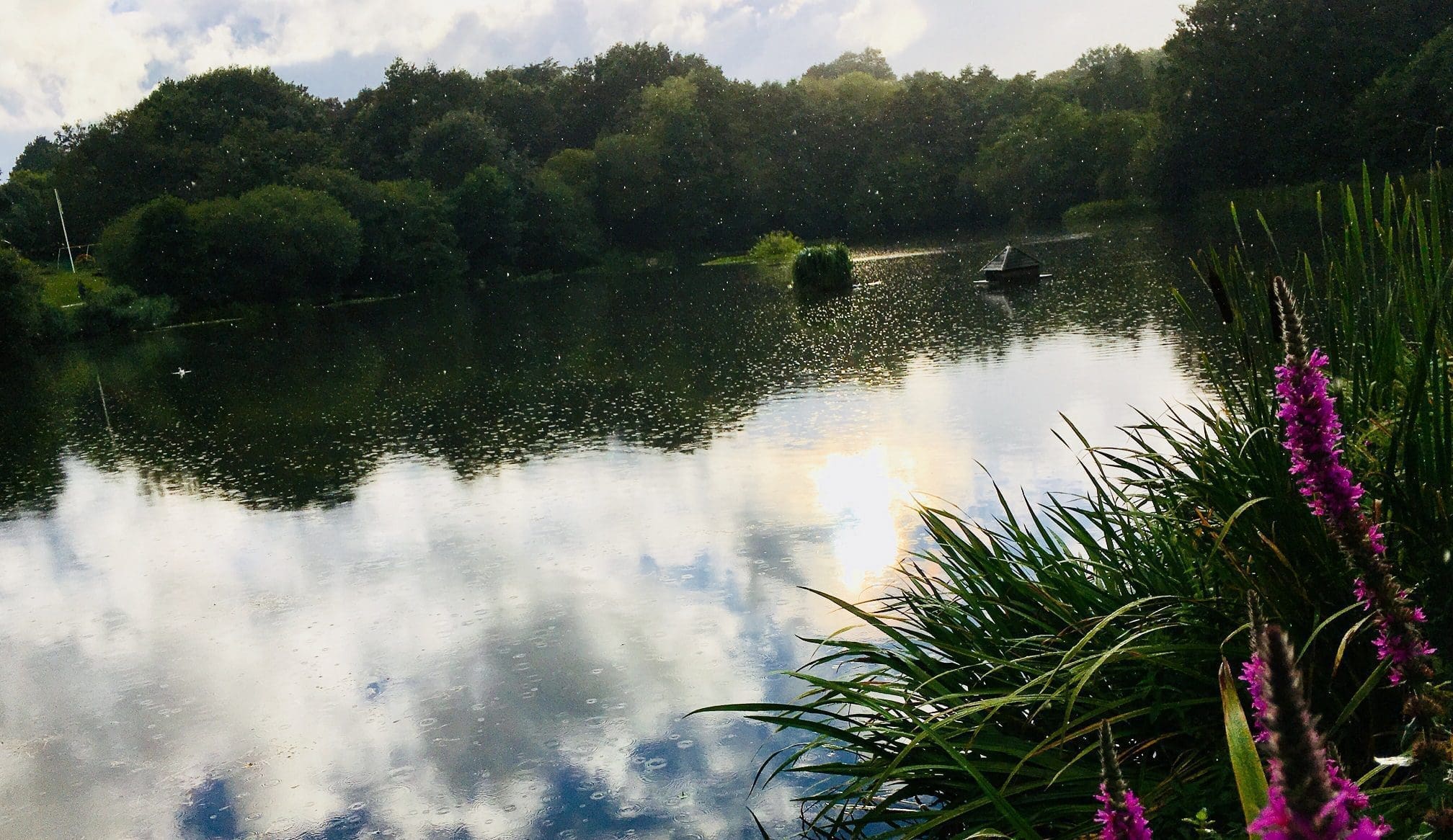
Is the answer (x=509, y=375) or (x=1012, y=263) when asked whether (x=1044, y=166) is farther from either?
(x=509, y=375)

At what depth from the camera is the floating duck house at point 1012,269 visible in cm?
2256

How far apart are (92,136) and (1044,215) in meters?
41.9

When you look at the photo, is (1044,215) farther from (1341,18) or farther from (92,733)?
(92,733)

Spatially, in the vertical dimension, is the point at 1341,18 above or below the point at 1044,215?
above

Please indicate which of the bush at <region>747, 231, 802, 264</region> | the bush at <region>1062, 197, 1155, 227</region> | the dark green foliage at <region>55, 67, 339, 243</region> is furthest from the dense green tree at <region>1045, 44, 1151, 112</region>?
the dark green foliage at <region>55, 67, 339, 243</region>

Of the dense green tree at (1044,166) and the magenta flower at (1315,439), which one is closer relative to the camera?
the magenta flower at (1315,439)

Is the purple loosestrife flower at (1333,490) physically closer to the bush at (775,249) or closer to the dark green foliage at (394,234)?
the bush at (775,249)

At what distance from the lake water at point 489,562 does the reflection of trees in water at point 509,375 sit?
0.11 meters

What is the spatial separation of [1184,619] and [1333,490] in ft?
5.54

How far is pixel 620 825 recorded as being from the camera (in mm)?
4043

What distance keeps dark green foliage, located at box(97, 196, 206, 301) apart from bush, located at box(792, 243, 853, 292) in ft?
77.1

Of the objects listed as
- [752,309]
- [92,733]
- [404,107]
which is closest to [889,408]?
[92,733]

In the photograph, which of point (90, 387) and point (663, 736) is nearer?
point (663, 736)

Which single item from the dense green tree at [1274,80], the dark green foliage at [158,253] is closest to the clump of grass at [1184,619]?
the dense green tree at [1274,80]
